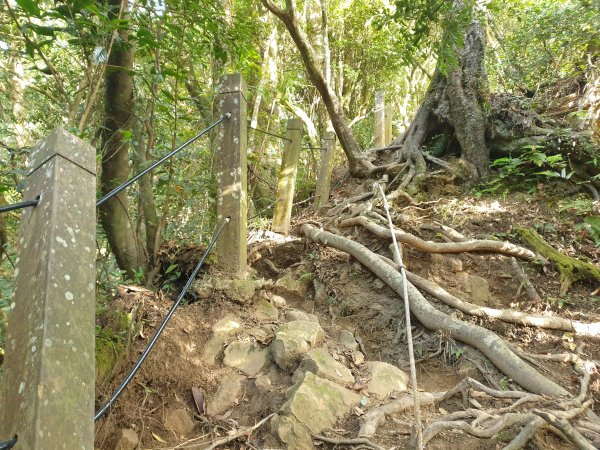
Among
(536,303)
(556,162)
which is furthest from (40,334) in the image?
(556,162)

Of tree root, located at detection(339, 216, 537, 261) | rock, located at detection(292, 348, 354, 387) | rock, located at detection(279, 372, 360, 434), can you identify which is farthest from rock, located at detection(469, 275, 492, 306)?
rock, located at detection(279, 372, 360, 434)

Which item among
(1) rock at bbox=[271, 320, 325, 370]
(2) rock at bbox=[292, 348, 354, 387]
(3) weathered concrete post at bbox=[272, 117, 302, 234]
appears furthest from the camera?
(3) weathered concrete post at bbox=[272, 117, 302, 234]

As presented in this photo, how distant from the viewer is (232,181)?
3.31 meters

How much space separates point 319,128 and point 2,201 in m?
7.68

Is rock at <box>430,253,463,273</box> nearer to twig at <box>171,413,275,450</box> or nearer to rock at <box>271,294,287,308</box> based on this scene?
rock at <box>271,294,287,308</box>

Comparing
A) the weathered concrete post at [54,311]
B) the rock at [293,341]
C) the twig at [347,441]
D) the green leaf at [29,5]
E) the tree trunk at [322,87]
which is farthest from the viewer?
the tree trunk at [322,87]

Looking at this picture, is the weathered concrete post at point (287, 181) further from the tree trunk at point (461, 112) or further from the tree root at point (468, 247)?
the tree trunk at point (461, 112)

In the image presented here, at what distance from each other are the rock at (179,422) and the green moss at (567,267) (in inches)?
134

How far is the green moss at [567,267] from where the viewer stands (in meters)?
3.65

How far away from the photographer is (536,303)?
3.49 meters

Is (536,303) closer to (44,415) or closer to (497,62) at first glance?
(44,415)

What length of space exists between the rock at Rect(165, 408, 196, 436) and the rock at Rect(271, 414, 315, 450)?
1.64 feet

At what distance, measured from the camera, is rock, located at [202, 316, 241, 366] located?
106 inches

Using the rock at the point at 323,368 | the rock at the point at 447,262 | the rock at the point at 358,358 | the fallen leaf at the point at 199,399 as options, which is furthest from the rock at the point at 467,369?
the fallen leaf at the point at 199,399
